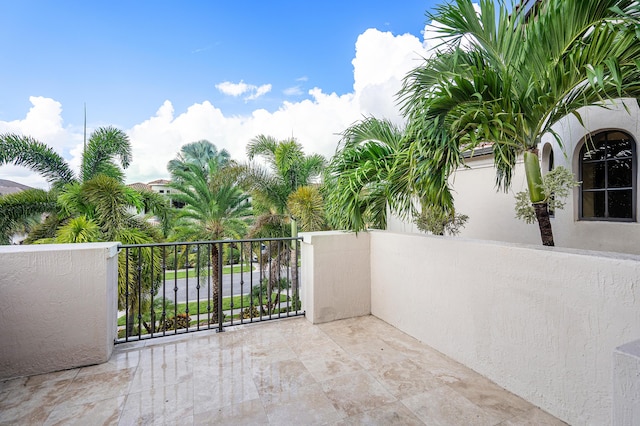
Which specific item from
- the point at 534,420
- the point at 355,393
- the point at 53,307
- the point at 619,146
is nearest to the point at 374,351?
the point at 355,393

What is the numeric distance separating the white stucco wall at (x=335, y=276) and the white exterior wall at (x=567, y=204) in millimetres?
1851

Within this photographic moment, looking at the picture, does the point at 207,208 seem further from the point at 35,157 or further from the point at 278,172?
the point at 35,157

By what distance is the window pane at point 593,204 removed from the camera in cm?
389

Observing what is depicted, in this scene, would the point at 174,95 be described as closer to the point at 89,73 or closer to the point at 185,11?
the point at 89,73

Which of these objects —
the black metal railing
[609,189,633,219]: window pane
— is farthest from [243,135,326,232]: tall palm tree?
[609,189,633,219]: window pane

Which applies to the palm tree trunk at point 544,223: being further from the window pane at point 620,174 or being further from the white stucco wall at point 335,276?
the white stucco wall at point 335,276

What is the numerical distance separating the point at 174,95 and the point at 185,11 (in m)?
4.70

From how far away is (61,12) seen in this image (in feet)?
18.6

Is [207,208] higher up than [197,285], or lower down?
higher up

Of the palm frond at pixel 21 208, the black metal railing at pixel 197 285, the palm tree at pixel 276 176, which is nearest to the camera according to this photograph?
the black metal railing at pixel 197 285

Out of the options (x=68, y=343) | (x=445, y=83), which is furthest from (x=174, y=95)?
(x=445, y=83)

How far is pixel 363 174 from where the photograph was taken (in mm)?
3629

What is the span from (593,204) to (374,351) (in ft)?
12.0

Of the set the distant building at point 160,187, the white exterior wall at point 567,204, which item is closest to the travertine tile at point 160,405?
the white exterior wall at point 567,204
